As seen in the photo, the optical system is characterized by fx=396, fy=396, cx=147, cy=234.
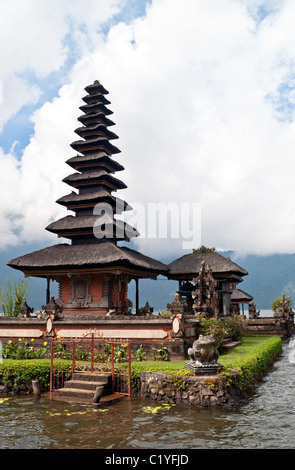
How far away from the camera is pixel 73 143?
32656mm

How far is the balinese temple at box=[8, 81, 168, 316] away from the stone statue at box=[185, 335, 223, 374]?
9.74 meters

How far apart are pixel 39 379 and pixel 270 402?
372 inches

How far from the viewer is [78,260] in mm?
25266

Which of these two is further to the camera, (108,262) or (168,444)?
(108,262)

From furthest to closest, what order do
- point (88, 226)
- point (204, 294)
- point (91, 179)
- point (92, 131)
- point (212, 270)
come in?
1. point (92, 131)
2. point (212, 270)
3. point (91, 179)
4. point (88, 226)
5. point (204, 294)

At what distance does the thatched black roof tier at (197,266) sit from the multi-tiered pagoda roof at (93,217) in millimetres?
1534

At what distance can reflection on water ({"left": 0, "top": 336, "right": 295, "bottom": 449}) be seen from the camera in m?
10.2

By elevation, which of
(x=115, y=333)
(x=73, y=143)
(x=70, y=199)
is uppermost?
(x=73, y=143)

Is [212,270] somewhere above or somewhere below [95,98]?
below

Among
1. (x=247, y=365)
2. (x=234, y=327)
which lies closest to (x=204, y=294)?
(x=234, y=327)

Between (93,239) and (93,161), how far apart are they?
6.94m

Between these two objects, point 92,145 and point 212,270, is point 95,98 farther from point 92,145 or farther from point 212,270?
point 212,270
